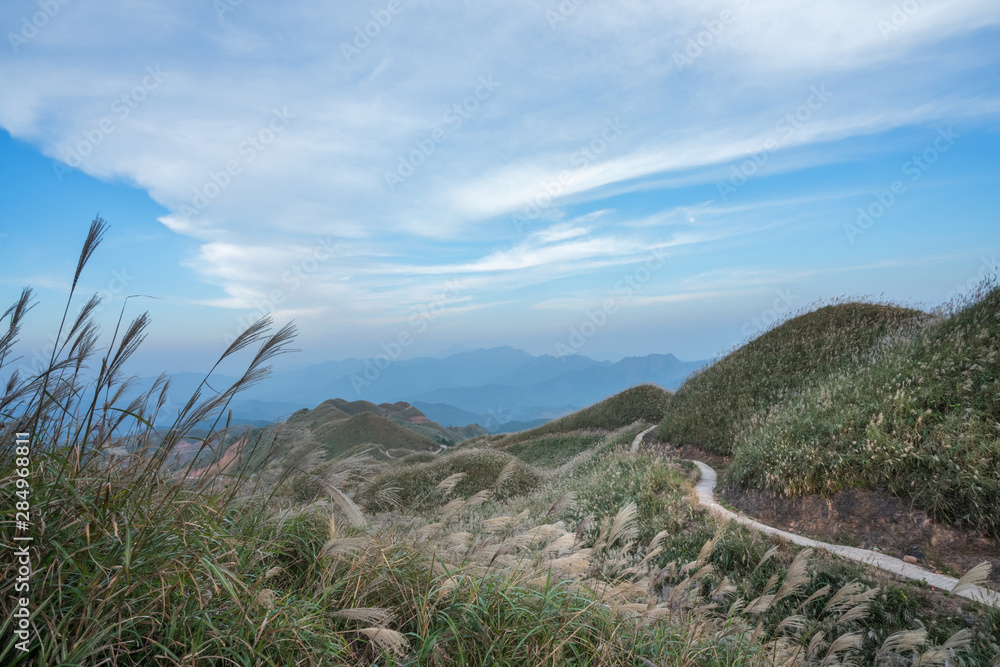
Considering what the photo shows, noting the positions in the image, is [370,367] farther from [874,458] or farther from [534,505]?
[874,458]

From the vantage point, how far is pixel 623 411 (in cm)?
3594

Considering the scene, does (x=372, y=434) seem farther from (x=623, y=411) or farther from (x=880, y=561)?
(x=880, y=561)

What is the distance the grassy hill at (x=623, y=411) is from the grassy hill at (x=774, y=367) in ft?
35.1

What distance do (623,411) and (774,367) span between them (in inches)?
661

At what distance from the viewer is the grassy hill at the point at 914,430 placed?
8352 mm

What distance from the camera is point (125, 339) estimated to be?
→ 3.01m

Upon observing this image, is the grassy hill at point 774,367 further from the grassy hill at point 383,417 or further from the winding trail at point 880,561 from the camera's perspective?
the grassy hill at point 383,417

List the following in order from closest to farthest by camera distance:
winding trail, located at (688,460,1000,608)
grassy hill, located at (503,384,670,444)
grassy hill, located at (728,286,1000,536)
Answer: winding trail, located at (688,460,1000,608) → grassy hill, located at (728,286,1000,536) → grassy hill, located at (503,384,670,444)

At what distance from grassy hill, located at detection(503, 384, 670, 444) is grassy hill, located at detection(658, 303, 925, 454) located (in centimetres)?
1070

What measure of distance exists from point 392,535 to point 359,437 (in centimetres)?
6041

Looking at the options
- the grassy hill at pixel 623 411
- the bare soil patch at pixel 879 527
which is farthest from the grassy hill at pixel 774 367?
the grassy hill at pixel 623 411

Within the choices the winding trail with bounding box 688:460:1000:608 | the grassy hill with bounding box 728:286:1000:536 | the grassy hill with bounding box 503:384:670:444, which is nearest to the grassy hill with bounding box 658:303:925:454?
the grassy hill with bounding box 728:286:1000:536

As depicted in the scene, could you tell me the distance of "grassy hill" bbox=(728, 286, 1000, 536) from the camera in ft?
27.4

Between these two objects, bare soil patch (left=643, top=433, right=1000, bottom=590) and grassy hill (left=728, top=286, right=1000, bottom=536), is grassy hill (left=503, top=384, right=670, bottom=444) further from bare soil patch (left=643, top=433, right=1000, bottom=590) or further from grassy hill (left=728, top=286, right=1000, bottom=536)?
bare soil patch (left=643, top=433, right=1000, bottom=590)
